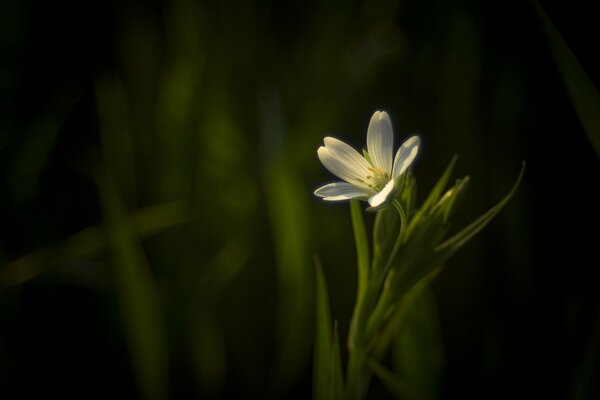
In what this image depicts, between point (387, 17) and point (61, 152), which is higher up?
point (387, 17)

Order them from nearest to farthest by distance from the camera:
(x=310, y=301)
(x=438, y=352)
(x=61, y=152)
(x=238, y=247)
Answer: (x=438, y=352)
(x=310, y=301)
(x=238, y=247)
(x=61, y=152)

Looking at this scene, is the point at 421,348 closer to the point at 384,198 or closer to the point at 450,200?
the point at 450,200

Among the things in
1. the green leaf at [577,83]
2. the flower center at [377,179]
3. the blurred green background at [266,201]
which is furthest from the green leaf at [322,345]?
the green leaf at [577,83]

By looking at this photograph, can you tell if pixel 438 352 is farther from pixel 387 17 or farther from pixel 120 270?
pixel 387 17

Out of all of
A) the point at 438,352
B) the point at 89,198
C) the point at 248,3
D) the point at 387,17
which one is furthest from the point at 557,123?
the point at 89,198

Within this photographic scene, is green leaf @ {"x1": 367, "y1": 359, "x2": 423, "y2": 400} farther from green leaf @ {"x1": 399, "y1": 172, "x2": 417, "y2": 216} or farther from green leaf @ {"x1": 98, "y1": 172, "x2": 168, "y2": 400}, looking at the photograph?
green leaf @ {"x1": 98, "y1": 172, "x2": 168, "y2": 400}

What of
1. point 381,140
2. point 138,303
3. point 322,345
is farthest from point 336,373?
point 138,303

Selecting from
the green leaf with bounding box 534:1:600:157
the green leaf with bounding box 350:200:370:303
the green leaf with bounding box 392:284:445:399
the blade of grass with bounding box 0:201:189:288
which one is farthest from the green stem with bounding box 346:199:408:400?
the blade of grass with bounding box 0:201:189:288
